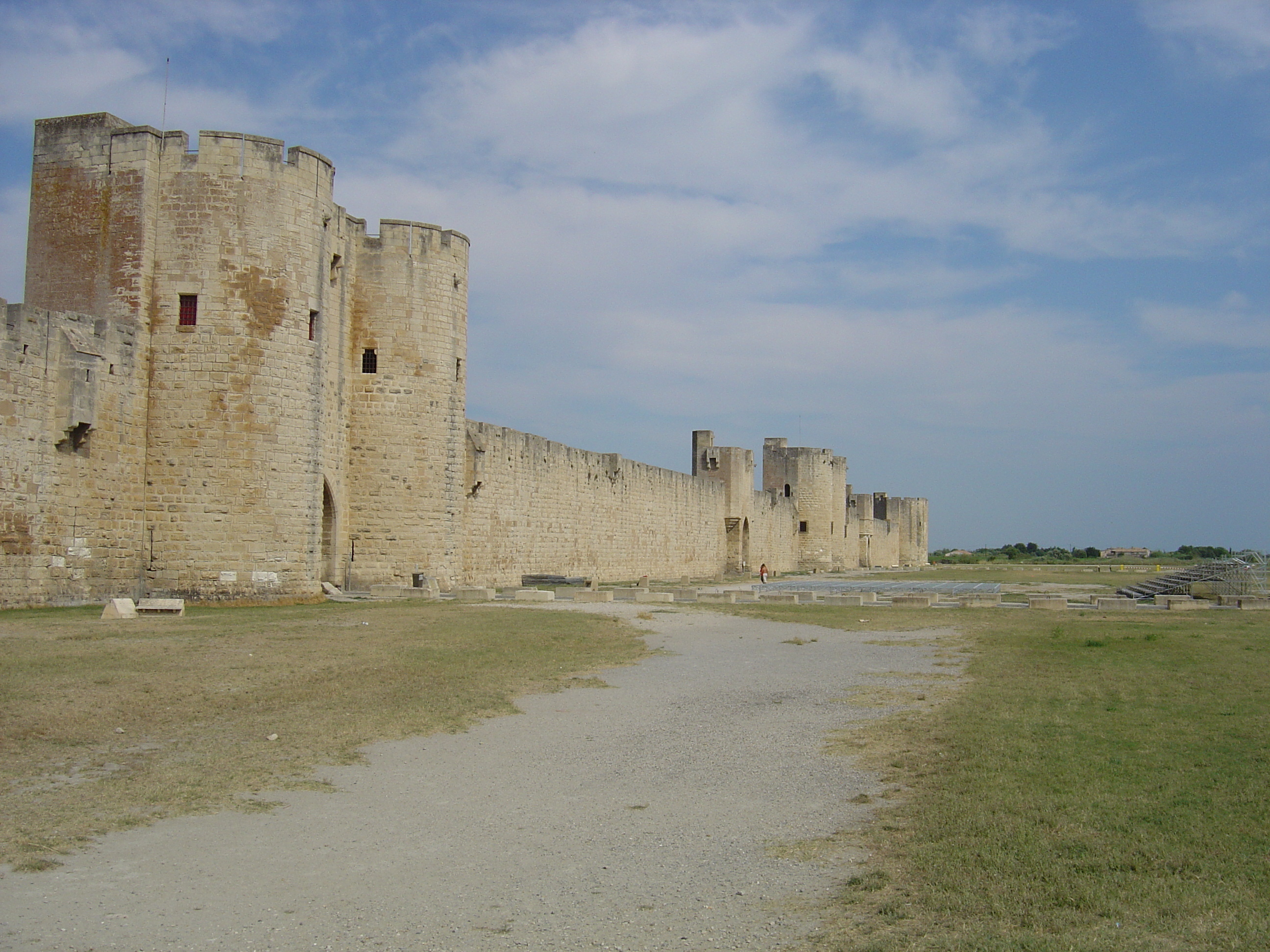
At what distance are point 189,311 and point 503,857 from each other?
577 inches

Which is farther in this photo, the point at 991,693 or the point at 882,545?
the point at 882,545

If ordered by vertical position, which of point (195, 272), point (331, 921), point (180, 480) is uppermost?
point (195, 272)

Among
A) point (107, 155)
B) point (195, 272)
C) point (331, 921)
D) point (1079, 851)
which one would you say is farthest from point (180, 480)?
point (1079, 851)

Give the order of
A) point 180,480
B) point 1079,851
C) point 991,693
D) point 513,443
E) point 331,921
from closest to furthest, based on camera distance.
Answer: point 331,921 < point 1079,851 < point 991,693 < point 180,480 < point 513,443

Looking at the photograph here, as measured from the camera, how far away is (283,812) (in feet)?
18.6

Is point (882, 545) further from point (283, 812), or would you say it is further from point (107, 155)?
point (283, 812)

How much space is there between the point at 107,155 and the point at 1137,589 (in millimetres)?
27901

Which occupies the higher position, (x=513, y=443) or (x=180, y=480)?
(x=513, y=443)

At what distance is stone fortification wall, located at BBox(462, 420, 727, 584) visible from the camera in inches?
979

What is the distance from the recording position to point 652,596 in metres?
23.6

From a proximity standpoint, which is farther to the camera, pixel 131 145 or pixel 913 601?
pixel 913 601

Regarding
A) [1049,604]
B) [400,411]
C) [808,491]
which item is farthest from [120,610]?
[808,491]

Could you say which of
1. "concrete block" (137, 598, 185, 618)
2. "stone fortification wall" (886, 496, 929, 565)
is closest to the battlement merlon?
"concrete block" (137, 598, 185, 618)

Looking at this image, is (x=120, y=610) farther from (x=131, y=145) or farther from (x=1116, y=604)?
(x=1116, y=604)
